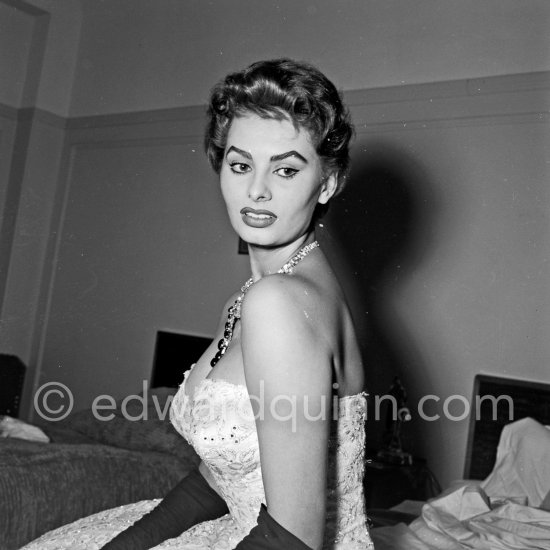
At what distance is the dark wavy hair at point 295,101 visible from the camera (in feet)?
4.07

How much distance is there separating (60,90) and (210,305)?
1639 mm

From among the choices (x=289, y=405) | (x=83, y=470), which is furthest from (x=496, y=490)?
(x=289, y=405)

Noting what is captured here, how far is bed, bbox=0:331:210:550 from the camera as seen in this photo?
1.94m

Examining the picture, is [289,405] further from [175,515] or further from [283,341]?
[175,515]

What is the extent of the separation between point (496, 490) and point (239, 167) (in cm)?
204

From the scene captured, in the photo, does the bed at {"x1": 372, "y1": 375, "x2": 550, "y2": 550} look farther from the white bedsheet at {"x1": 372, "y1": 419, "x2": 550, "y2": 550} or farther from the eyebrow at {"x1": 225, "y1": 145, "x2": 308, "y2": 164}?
the eyebrow at {"x1": 225, "y1": 145, "x2": 308, "y2": 164}

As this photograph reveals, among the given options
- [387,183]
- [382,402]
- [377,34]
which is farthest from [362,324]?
[377,34]

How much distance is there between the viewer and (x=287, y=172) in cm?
125

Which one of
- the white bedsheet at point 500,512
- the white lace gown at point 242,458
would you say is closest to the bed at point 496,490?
the white bedsheet at point 500,512

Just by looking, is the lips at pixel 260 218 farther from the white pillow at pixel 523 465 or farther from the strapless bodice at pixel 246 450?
the white pillow at pixel 523 465

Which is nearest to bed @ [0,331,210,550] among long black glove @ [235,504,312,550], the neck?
the neck

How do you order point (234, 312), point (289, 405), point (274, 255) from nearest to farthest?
A: point (289, 405), point (274, 255), point (234, 312)

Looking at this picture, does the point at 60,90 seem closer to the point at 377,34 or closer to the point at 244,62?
the point at 244,62

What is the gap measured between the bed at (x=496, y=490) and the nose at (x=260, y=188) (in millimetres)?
1244
